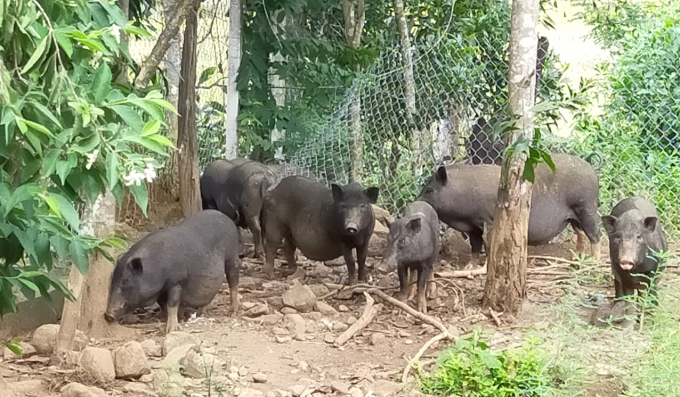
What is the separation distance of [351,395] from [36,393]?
5.51 feet

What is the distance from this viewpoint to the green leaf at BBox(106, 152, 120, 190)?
6.31 ft

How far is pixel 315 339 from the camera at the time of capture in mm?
5660

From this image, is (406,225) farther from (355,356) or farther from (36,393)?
(36,393)

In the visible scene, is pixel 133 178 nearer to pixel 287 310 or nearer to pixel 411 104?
pixel 287 310

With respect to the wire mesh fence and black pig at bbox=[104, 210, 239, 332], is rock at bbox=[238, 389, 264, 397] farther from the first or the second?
the wire mesh fence

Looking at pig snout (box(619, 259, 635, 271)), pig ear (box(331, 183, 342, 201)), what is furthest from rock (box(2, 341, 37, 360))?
pig snout (box(619, 259, 635, 271))

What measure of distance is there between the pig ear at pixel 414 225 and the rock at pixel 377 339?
0.93 metres

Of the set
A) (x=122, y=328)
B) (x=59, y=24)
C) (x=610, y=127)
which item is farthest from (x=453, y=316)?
(x=59, y=24)

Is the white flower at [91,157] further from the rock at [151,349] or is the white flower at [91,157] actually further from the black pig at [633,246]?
the black pig at [633,246]

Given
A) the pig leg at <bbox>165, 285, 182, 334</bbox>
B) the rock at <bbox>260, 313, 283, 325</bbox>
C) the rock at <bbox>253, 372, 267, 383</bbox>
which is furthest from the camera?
the rock at <bbox>260, 313, 283, 325</bbox>

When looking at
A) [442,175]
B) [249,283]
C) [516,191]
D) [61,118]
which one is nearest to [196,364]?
[516,191]

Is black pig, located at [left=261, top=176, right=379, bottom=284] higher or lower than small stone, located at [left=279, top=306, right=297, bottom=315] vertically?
higher

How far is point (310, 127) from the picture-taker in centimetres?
965

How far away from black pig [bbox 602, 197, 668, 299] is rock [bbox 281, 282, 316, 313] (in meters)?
2.17
